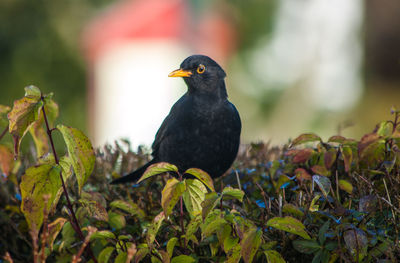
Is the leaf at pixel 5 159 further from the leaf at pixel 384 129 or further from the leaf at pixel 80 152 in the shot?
the leaf at pixel 384 129

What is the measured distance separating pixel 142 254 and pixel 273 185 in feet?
3.41

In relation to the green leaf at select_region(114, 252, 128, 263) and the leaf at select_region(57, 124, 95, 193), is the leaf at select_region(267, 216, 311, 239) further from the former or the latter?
the leaf at select_region(57, 124, 95, 193)

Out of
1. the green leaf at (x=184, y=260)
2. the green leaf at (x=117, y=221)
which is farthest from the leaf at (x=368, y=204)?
the green leaf at (x=117, y=221)

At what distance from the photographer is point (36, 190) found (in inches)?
81.9

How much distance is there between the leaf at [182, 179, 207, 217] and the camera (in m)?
2.24

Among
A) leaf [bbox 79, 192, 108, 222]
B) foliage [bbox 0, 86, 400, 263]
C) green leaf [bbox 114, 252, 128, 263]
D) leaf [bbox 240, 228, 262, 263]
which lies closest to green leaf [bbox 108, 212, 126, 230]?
foliage [bbox 0, 86, 400, 263]

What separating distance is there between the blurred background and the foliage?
29.6 feet

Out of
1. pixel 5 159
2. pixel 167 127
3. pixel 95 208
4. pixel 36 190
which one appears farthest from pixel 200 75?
pixel 36 190

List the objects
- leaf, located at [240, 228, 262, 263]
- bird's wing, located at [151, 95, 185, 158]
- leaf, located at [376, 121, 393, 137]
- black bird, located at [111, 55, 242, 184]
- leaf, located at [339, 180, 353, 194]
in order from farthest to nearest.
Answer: bird's wing, located at [151, 95, 185, 158] < black bird, located at [111, 55, 242, 184] < leaf, located at [376, 121, 393, 137] < leaf, located at [339, 180, 353, 194] < leaf, located at [240, 228, 262, 263]

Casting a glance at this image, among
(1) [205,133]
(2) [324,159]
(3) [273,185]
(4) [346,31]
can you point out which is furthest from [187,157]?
(4) [346,31]

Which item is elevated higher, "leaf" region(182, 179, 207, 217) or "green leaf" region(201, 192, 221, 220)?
"leaf" region(182, 179, 207, 217)

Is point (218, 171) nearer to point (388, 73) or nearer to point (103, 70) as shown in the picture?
point (388, 73)

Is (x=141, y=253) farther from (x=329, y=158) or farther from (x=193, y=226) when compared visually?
(x=329, y=158)

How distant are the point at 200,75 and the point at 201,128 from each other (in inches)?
16.4
